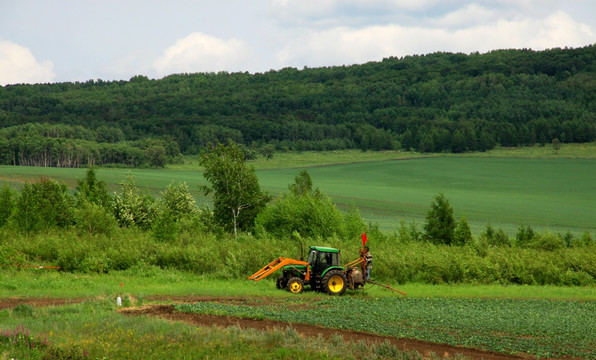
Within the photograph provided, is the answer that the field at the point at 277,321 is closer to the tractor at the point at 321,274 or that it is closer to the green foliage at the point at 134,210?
the tractor at the point at 321,274

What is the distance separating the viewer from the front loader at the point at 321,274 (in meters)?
28.2

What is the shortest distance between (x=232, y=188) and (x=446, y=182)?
84.5 metres

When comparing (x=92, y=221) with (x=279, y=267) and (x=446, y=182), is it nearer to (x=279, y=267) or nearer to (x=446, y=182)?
(x=279, y=267)

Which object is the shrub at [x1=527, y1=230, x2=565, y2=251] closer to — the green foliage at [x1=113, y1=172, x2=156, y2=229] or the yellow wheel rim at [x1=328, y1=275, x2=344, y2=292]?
the yellow wheel rim at [x1=328, y1=275, x2=344, y2=292]

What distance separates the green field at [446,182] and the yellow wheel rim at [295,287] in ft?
120

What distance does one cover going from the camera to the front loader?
28.2 metres

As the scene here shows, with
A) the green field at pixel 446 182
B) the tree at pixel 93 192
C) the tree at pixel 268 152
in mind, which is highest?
the tree at pixel 268 152

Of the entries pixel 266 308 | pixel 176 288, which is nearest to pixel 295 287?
pixel 266 308

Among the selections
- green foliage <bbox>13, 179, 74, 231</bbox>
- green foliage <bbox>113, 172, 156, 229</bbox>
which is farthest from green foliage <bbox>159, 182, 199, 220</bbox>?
green foliage <bbox>13, 179, 74, 231</bbox>

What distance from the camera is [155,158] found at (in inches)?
6467

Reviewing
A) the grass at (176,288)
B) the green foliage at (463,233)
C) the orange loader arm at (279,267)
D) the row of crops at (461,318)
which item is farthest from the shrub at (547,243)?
the orange loader arm at (279,267)

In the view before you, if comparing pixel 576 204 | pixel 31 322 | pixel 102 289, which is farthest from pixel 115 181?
pixel 31 322

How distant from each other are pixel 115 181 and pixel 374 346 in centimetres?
10084

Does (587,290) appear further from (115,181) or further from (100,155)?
(100,155)
